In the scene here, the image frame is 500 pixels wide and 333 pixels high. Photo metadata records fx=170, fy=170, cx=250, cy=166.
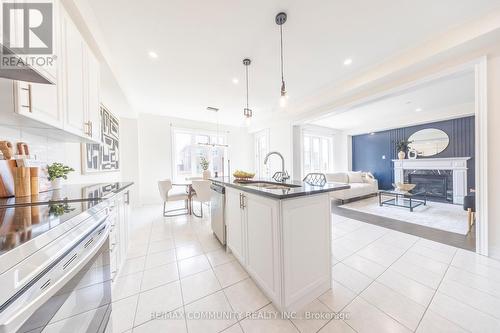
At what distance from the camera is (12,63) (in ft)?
3.01

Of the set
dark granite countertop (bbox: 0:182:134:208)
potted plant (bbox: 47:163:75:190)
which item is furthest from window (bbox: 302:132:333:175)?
potted plant (bbox: 47:163:75:190)

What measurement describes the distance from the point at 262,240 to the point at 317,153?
6.10m

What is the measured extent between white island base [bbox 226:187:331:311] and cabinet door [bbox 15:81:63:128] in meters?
1.54

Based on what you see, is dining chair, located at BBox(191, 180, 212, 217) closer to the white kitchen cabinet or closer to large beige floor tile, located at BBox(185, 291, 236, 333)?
the white kitchen cabinet

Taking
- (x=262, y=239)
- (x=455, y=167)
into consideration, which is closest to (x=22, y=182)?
(x=262, y=239)

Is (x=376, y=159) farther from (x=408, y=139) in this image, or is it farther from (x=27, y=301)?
(x=27, y=301)

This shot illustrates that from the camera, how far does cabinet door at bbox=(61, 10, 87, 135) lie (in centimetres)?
134

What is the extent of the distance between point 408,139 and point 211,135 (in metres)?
6.54

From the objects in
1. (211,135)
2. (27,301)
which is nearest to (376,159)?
(211,135)

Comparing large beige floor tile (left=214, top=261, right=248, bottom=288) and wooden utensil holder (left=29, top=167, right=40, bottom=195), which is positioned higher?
wooden utensil holder (left=29, top=167, right=40, bottom=195)

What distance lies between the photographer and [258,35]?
6.88 feet

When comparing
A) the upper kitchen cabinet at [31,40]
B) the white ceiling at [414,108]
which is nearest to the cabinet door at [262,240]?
the upper kitchen cabinet at [31,40]

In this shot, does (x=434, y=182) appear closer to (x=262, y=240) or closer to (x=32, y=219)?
(x=262, y=240)

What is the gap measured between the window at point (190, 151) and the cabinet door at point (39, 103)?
4.01 m
